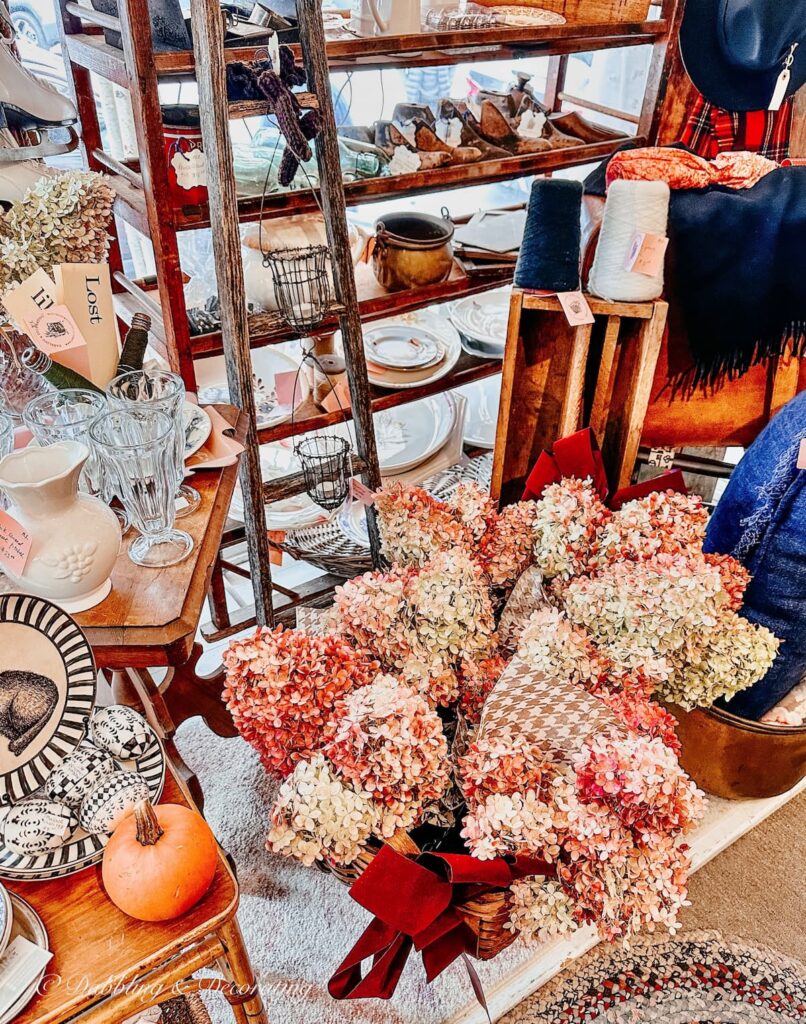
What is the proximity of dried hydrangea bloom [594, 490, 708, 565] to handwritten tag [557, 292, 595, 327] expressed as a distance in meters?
0.36

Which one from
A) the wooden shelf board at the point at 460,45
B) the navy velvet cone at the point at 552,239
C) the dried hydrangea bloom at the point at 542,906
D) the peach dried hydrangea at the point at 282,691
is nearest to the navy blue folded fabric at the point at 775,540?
the navy velvet cone at the point at 552,239

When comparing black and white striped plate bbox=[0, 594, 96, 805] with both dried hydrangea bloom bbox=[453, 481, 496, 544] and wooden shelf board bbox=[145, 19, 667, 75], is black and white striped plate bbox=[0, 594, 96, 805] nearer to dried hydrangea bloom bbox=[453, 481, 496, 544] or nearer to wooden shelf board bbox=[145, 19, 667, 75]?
dried hydrangea bloom bbox=[453, 481, 496, 544]

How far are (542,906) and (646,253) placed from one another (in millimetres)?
1150

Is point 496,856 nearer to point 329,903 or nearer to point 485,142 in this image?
point 329,903

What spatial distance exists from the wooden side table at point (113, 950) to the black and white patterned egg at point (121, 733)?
140mm

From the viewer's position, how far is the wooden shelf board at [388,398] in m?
1.78

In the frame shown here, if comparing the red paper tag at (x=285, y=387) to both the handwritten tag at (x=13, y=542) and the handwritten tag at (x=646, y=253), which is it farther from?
the handwritten tag at (x=13, y=542)

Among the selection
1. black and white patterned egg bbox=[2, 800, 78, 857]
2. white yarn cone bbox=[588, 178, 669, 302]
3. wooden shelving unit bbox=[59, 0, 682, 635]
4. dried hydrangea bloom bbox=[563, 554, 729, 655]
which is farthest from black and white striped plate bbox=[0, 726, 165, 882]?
white yarn cone bbox=[588, 178, 669, 302]

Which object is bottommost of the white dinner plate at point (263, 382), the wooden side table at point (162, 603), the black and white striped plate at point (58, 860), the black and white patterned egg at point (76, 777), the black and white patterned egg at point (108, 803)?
the white dinner plate at point (263, 382)

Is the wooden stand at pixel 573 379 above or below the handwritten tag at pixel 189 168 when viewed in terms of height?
below

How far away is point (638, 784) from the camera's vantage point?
3.09ft

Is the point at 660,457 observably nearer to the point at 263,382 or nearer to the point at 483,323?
the point at 483,323

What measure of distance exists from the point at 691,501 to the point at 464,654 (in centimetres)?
52

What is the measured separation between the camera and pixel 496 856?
3.29 feet
